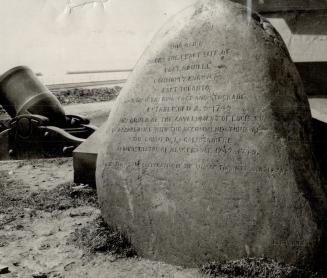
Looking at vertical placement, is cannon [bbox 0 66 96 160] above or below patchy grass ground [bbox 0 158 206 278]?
above

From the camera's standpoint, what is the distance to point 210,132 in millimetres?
3080

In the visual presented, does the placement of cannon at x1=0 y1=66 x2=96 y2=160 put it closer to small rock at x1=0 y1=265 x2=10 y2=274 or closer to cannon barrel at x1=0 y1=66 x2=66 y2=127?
cannon barrel at x1=0 y1=66 x2=66 y2=127

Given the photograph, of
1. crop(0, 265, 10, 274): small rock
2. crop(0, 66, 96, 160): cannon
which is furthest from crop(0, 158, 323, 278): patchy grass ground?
crop(0, 66, 96, 160): cannon

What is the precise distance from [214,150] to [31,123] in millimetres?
5355

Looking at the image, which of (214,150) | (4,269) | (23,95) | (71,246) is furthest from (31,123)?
(214,150)

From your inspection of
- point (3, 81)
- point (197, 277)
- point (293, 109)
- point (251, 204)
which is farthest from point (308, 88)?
A: point (3, 81)

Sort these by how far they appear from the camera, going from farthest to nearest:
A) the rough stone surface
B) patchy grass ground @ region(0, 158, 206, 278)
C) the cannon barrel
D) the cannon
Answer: the cannon barrel, the cannon, patchy grass ground @ region(0, 158, 206, 278), the rough stone surface

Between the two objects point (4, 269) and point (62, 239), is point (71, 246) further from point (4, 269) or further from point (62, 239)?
point (4, 269)

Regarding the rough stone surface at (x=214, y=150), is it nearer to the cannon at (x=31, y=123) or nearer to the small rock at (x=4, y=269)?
the small rock at (x=4, y=269)

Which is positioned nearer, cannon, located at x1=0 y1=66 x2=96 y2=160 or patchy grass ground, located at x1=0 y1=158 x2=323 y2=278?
patchy grass ground, located at x1=0 y1=158 x2=323 y2=278

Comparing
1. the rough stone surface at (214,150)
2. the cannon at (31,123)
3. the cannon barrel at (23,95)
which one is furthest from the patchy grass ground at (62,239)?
the cannon barrel at (23,95)

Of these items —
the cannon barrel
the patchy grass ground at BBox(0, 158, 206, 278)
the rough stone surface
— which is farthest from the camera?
the cannon barrel

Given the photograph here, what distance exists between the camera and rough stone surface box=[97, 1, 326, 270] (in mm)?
2848

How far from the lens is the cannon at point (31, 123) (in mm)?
7716
